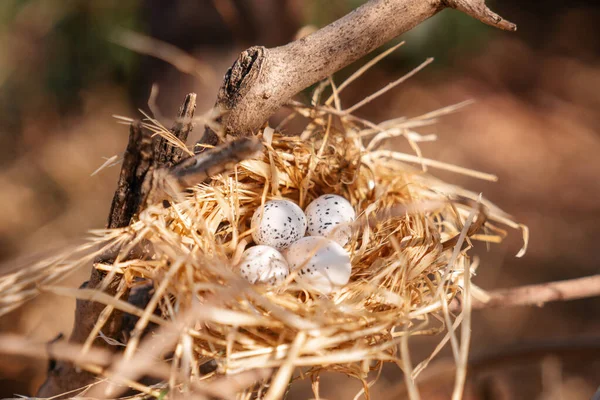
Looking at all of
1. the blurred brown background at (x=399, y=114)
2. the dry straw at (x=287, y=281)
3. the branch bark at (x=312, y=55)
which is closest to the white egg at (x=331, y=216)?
the dry straw at (x=287, y=281)

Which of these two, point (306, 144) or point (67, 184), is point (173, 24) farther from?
point (67, 184)

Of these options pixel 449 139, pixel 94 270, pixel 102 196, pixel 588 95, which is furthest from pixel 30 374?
pixel 588 95

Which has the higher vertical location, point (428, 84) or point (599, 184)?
point (428, 84)

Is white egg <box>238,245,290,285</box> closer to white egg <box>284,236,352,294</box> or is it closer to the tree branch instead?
white egg <box>284,236,352,294</box>

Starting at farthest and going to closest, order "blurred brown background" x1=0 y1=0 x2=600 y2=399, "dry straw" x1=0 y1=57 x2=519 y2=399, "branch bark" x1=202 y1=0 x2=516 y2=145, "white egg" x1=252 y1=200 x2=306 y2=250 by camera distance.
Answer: "blurred brown background" x1=0 y1=0 x2=600 y2=399 < "white egg" x1=252 y1=200 x2=306 y2=250 < "branch bark" x1=202 y1=0 x2=516 y2=145 < "dry straw" x1=0 y1=57 x2=519 y2=399

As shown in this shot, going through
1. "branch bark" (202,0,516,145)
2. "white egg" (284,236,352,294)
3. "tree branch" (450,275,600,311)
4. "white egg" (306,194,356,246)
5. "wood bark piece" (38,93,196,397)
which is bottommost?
"tree branch" (450,275,600,311)

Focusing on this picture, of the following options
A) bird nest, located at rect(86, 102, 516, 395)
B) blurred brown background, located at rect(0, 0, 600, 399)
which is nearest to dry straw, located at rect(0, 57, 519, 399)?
bird nest, located at rect(86, 102, 516, 395)
